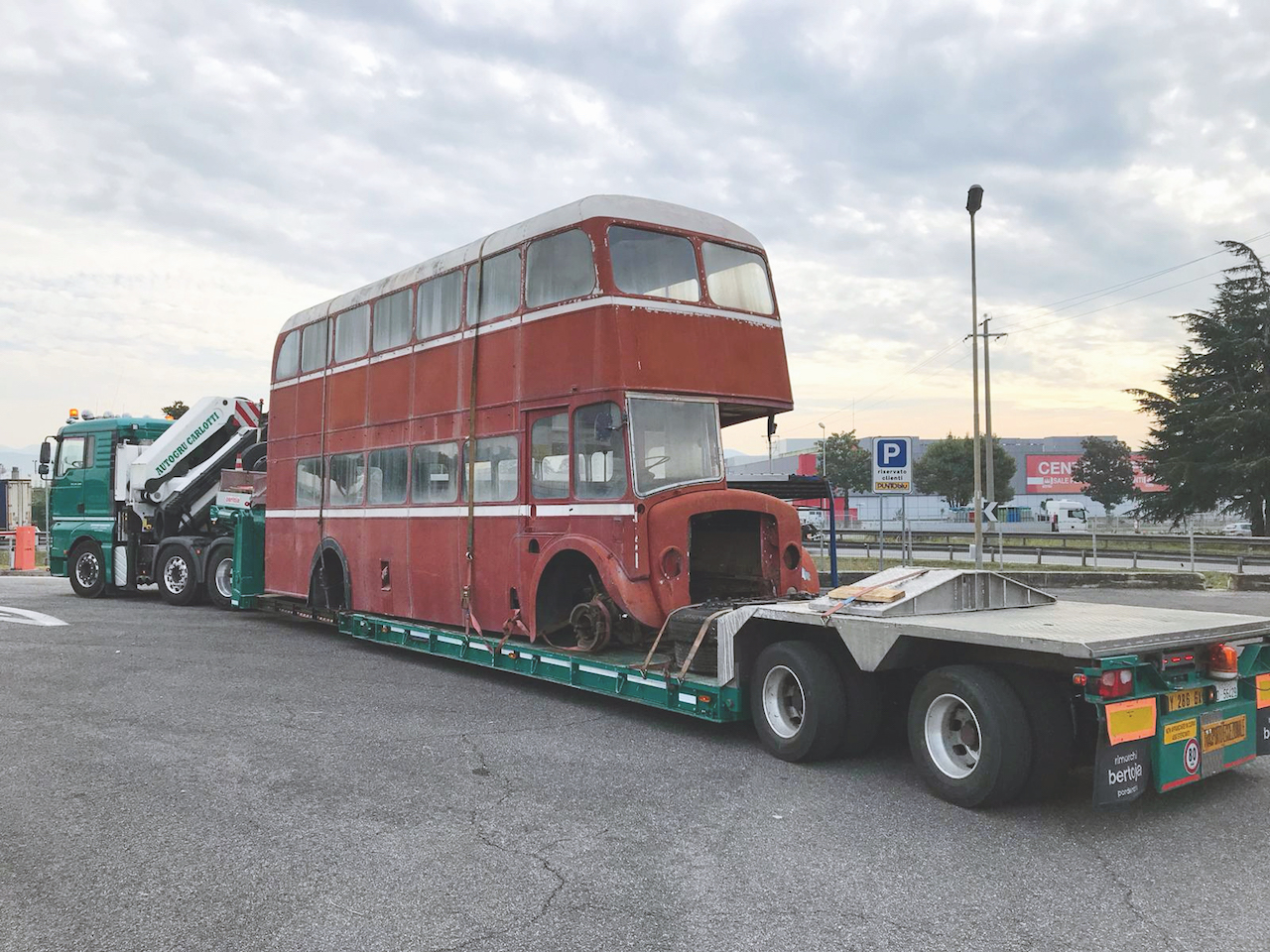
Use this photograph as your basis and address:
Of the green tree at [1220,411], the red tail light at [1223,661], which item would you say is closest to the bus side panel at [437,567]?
the red tail light at [1223,661]

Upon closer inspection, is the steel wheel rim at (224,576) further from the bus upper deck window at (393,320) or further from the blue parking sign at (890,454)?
the blue parking sign at (890,454)

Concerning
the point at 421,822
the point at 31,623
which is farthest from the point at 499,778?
the point at 31,623

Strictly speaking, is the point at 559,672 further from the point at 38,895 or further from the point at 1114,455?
the point at 1114,455

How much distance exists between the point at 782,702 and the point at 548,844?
2.29 m

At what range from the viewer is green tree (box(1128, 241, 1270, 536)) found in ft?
118

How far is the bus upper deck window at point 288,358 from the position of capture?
43.4 ft

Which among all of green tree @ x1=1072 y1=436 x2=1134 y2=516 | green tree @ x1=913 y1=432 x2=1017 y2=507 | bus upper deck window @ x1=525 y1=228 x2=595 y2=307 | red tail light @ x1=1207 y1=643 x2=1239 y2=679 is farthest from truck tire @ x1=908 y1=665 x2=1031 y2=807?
green tree @ x1=1072 y1=436 x2=1134 y2=516

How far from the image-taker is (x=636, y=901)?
13.9ft

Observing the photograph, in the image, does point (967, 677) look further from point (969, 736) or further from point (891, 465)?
point (891, 465)

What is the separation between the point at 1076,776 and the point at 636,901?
3389 mm

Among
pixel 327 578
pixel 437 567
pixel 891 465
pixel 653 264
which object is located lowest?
pixel 327 578

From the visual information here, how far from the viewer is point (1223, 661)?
17.8ft

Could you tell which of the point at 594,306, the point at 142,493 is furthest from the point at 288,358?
the point at 594,306

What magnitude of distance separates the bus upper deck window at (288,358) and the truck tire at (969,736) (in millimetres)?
10116
